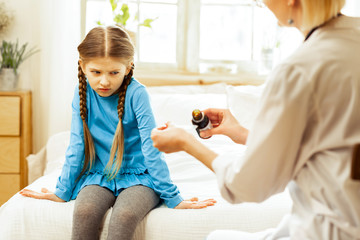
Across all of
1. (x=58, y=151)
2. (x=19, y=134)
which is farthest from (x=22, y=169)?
(x=58, y=151)

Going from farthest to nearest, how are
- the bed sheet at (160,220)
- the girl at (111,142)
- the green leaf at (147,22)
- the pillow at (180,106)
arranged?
the green leaf at (147,22), the pillow at (180,106), the girl at (111,142), the bed sheet at (160,220)

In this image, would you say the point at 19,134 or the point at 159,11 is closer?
the point at 19,134

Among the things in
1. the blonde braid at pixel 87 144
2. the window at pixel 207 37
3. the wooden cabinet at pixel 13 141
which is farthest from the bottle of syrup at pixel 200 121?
the window at pixel 207 37

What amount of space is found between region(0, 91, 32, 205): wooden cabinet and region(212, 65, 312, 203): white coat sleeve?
2.38 metres

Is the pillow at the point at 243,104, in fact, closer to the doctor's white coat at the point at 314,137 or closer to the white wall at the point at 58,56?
the white wall at the point at 58,56

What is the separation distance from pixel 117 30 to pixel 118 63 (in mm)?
156

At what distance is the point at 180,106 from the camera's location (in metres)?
2.77

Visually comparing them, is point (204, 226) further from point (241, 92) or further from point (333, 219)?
point (241, 92)

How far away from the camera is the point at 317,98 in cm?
89

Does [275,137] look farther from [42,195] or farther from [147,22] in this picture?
[147,22]

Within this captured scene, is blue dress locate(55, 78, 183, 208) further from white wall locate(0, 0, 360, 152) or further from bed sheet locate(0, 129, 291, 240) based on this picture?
white wall locate(0, 0, 360, 152)

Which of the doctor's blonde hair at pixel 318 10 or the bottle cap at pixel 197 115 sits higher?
the doctor's blonde hair at pixel 318 10

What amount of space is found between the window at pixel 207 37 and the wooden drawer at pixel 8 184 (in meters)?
1.24

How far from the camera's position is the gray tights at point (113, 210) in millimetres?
1572
